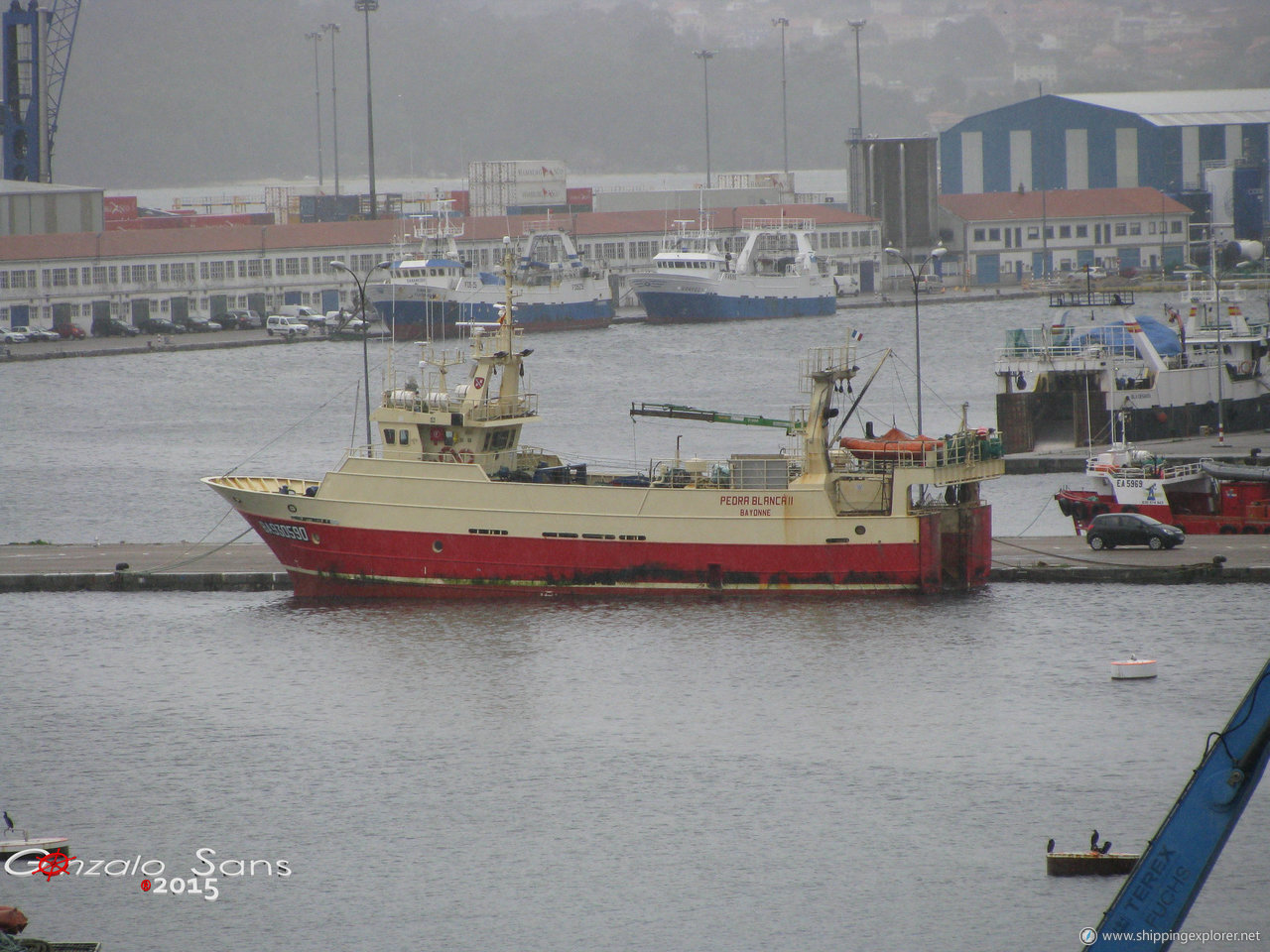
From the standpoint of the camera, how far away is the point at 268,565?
1468 inches

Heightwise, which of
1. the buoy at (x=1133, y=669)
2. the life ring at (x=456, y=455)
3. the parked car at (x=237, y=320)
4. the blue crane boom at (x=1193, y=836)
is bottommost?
the buoy at (x=1133, y=669)

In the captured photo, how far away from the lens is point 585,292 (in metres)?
110

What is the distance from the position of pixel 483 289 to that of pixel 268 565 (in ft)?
228

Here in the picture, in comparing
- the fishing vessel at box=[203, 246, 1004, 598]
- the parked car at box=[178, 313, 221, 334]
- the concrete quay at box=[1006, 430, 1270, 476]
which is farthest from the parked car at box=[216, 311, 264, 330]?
the fishing vessel at box=[203, 246, 1004, 598]

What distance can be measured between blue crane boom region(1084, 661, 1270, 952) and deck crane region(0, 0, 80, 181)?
345 ft

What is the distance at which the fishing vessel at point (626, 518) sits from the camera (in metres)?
33.2

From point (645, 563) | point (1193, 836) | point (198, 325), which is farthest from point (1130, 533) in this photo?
point (198, 325)

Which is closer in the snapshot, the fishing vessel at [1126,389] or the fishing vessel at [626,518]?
the fishing vessel at [626,518]

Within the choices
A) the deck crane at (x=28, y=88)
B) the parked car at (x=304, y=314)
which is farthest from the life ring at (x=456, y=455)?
the deck crane at (x=28, y=88)

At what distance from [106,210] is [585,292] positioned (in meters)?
46.2

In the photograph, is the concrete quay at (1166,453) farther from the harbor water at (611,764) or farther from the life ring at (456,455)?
the life ring at (456,455)

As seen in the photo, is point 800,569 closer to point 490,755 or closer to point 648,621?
point 648,621

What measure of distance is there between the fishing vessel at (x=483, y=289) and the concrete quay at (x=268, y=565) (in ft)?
202

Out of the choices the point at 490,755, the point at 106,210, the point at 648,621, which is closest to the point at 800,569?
the point at 648,621
